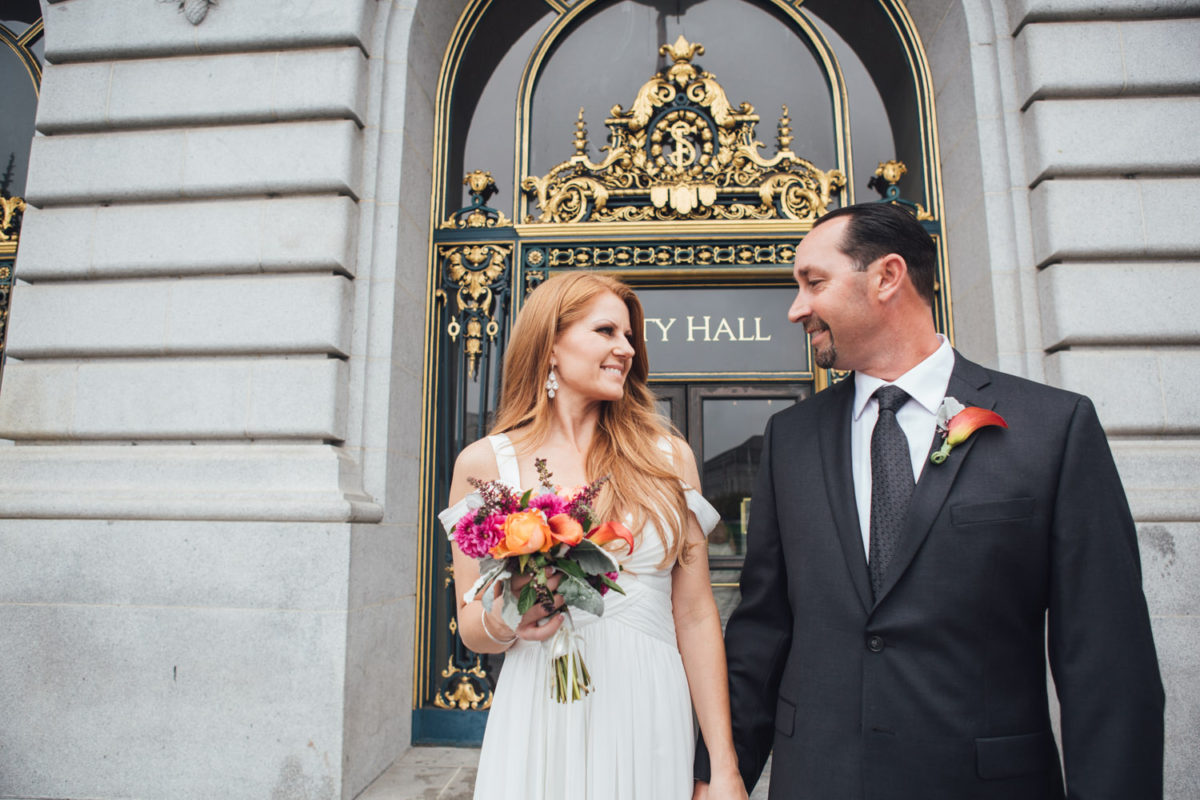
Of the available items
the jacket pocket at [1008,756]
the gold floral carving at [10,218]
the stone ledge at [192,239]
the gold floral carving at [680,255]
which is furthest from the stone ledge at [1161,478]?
the gold floral carving at [10,218]

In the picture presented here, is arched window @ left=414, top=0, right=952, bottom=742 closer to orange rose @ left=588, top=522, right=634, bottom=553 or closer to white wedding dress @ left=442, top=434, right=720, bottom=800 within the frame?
white wedding dress @ left=442, top=434, right=720, bottom=800

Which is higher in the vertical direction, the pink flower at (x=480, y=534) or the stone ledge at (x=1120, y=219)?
the stone ledge at (x=1120, y=219)

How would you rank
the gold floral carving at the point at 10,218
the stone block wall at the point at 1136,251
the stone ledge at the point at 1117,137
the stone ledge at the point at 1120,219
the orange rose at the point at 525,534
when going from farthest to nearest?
1. the gold floral carving at the point at 10,218
2. the stone ledge at the point at 1117,137
3. the stone ledge at the point at 1120,219
4. the stone block wall at the point at 1136,251
5. the orange rose at the point at 525,534

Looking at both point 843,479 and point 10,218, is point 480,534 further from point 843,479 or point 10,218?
point 10,218

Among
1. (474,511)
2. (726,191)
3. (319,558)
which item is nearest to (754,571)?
(474,511)

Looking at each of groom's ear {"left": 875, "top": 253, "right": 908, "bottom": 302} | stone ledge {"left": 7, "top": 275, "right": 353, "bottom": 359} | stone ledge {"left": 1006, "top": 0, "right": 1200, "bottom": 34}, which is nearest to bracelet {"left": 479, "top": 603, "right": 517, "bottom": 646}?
groom's ear {"left": 875, "top": 253, "right": 908, "bottom": 302}

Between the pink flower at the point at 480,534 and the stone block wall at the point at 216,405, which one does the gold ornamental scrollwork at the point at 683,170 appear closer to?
the stone block wall at the point at 216,405

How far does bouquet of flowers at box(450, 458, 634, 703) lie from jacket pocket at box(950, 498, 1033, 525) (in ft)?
3.09

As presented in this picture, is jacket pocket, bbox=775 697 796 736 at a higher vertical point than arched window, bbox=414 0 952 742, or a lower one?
lower

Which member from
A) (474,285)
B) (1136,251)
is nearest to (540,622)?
(474,285)

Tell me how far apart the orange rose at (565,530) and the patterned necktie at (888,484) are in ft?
2.96

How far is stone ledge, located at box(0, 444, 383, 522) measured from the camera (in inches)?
183

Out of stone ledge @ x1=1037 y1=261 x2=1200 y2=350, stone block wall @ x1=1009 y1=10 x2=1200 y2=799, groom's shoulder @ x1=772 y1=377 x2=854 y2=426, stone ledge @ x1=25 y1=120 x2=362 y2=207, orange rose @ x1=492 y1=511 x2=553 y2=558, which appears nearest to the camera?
orange rose @ x1=492 y1=511 x2=553 y2=558

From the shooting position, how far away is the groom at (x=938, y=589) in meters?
1.90
